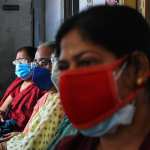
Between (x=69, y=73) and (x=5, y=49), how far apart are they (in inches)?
147

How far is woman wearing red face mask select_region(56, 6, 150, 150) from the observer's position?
116 centimetres

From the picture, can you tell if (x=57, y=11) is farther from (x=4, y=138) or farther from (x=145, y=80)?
(x=145, y=80)

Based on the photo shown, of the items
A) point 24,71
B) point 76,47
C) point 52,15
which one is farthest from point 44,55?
point 52,15

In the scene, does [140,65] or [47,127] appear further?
[47,127]

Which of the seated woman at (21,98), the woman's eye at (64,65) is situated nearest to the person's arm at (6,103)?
the seated woman at (21,98)

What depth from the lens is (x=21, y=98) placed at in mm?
3346

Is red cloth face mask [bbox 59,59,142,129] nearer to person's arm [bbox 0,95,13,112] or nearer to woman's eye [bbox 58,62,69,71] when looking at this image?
woman's eye [bbox 58,62,69,71]

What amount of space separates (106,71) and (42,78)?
142 cm

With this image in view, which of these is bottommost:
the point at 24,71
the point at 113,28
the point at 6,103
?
the point at 6,103

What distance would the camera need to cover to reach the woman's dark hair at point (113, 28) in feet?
3.82

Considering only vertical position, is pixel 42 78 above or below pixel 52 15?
below

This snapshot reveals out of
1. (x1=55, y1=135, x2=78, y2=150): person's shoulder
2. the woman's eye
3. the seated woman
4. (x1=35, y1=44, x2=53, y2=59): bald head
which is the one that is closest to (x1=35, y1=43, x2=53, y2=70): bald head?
(x1=35, y1=44, x2=53, y2=59): bald head

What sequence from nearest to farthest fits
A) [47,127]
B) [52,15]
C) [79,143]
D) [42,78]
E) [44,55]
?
[79,143]
[47,127]
[42,78]
[44,55]
[52,15]

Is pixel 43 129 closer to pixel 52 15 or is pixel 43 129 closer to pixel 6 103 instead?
pixel 6 103
